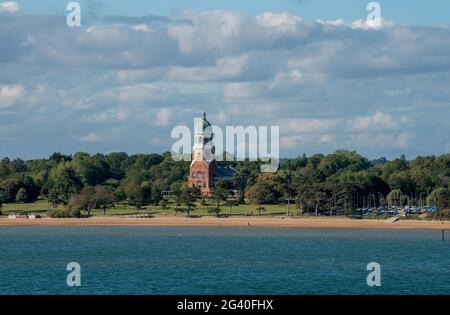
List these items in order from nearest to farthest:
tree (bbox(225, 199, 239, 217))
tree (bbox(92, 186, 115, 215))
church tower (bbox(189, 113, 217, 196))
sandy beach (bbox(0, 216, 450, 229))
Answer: sandy beach (bbox(0, 216, 450, 229)) → tree (bbox(225, 199, 239, 217)) → tree (bbox(92, 186, 115, 215)) → church tower (bbox(189, 113, 217, 196))

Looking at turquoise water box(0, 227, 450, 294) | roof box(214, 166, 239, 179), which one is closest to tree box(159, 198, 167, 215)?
turquoise water box(0, 227, 450, 294)

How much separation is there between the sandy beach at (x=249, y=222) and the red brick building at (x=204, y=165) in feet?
117

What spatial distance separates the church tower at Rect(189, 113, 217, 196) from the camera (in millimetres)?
172625

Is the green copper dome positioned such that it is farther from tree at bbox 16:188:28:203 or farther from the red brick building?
tree at bbox 16:188:28:203

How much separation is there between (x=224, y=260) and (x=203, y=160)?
9498 cm

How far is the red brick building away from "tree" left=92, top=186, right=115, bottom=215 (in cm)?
2290

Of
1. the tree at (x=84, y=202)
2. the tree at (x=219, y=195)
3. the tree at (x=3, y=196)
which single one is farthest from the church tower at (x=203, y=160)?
the tree at (x=3, y=196)

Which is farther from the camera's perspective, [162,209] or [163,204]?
[163,204]

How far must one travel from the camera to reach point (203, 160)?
17512 cm

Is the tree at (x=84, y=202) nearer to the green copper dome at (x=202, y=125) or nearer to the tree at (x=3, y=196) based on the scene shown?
the tree at (x=3, y=196)

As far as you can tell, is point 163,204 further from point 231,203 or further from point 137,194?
point 231,203

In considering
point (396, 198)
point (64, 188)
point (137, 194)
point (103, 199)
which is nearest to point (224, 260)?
point (137, 194)
